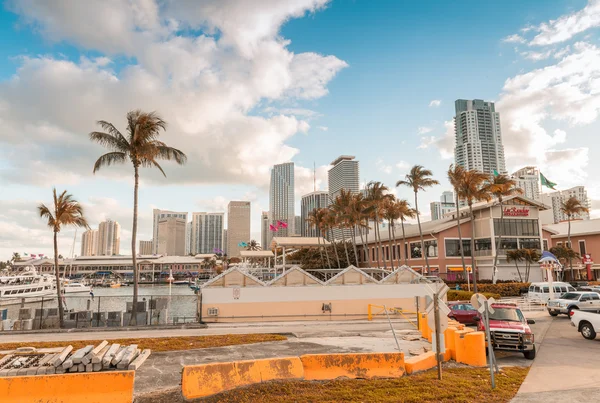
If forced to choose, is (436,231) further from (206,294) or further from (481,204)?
(206,294)

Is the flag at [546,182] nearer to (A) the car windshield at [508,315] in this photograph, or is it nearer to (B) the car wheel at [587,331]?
(B) the car wheel at [587,331]

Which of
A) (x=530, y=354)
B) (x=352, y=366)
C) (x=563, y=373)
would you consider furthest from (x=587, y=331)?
(x=352, y=366)

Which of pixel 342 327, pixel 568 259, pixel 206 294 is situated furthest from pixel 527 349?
pixel 568 259

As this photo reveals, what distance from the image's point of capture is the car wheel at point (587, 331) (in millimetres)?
20000

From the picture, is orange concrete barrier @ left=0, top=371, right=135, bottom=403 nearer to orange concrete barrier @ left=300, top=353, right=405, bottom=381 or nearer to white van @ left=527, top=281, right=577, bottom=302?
orange concrete barrier @ left=300, top=353, right=405, bottom=381

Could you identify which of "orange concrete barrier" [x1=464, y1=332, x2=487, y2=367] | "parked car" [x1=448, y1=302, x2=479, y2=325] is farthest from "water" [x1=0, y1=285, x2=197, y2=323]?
"orange concrete barrier" [x1=464, y1=332, x2=487, y2=367]

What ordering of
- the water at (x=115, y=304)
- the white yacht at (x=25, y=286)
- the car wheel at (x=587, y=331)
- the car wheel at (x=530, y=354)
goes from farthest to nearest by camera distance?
the white yacht at (x=25, y=286) → the water at (x=115, y=304) → the car wheel at (x=587, y=331) → the car wheel at (x=530, y=354)

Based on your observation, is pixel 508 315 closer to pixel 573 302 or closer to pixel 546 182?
pixel 573 302

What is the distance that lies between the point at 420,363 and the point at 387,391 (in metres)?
2.74

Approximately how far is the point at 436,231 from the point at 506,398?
53.4 metres

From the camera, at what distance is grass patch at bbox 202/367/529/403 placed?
953 centimetres

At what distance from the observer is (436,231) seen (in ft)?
201

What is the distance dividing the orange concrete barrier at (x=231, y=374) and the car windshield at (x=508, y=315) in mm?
9760

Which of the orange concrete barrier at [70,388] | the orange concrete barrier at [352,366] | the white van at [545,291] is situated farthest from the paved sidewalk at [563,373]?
the white van at [545,291]
